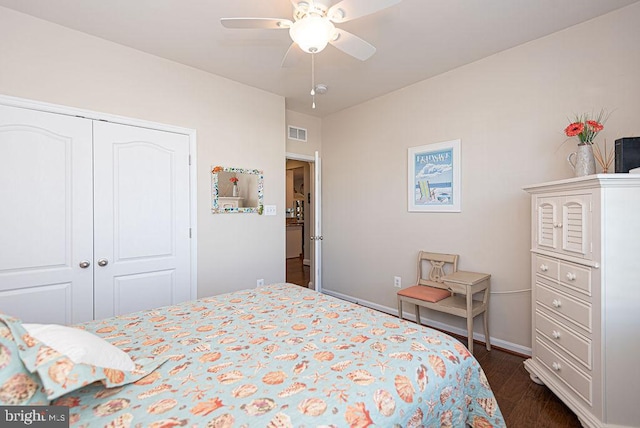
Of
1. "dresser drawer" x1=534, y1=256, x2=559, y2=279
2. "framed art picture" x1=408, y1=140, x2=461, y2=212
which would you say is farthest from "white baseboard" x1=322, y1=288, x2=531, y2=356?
"framed art picture" x1=408, y1=140, x2=461, y2=212

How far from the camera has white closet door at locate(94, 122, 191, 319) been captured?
249cm

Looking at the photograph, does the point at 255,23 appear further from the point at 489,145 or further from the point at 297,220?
the point at 297,220

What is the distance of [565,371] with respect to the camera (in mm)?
1856

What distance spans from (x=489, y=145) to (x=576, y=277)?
1440mm

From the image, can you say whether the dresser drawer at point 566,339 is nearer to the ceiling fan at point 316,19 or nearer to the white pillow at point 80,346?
the ceiling fan at point 316,19

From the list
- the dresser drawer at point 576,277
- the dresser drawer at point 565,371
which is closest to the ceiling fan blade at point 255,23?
the dresser drawer at point 576,277

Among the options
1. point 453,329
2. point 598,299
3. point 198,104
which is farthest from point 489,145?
point 198,104

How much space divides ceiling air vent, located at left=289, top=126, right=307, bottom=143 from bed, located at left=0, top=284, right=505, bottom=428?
295cm

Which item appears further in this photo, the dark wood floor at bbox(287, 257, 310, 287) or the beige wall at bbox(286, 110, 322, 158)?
the dark wood floor at bbox(287, 257, 310, 287)

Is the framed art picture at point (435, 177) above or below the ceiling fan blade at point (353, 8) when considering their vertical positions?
below

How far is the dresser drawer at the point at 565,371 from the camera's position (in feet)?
5.53

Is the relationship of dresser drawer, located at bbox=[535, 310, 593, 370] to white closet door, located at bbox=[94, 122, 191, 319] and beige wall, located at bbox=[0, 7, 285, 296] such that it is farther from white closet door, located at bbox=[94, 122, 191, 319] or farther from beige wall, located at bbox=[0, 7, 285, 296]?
white closet door, located at bbox=[94, 122, 191, 319]

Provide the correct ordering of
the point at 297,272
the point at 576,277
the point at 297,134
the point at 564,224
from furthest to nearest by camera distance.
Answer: the point at 297,272
the point at 297,134
the point at 564,224
the point at 576,277

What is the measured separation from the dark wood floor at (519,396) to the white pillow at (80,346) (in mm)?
2137
